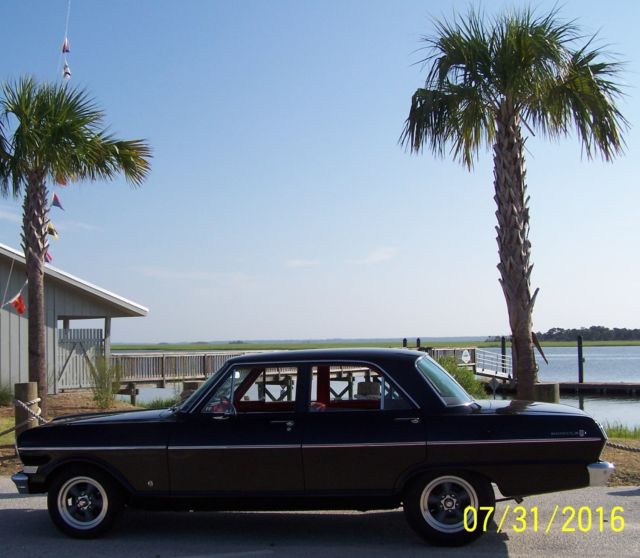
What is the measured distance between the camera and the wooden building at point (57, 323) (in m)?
23.1

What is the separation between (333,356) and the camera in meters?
7.29

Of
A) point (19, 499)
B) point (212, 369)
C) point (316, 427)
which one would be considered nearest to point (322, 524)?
point (316, 427)

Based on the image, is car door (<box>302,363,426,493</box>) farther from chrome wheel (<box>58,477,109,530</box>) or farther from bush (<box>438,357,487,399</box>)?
bush (<box>438,357,487,399</box>)

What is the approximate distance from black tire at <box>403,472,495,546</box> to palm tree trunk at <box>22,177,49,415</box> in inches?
362

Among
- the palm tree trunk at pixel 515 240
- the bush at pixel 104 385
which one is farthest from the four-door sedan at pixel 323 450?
the bush at pixel 104 385

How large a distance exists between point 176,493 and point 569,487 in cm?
327

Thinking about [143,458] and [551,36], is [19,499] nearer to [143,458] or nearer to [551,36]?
[143,458]

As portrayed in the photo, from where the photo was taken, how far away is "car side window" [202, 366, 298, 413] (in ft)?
23.5

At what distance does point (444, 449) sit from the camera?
6.71 meters

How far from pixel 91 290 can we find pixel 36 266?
33.8 ft

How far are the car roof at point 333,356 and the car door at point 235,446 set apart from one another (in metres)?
0.13

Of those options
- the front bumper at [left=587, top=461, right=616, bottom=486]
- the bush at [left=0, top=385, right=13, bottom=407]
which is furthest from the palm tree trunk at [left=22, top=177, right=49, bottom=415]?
the front bumper at [left=587, top=461, right=616, bottom=486]

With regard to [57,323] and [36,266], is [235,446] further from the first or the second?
[57,323]

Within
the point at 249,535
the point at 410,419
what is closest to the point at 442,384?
the point at 410,419
